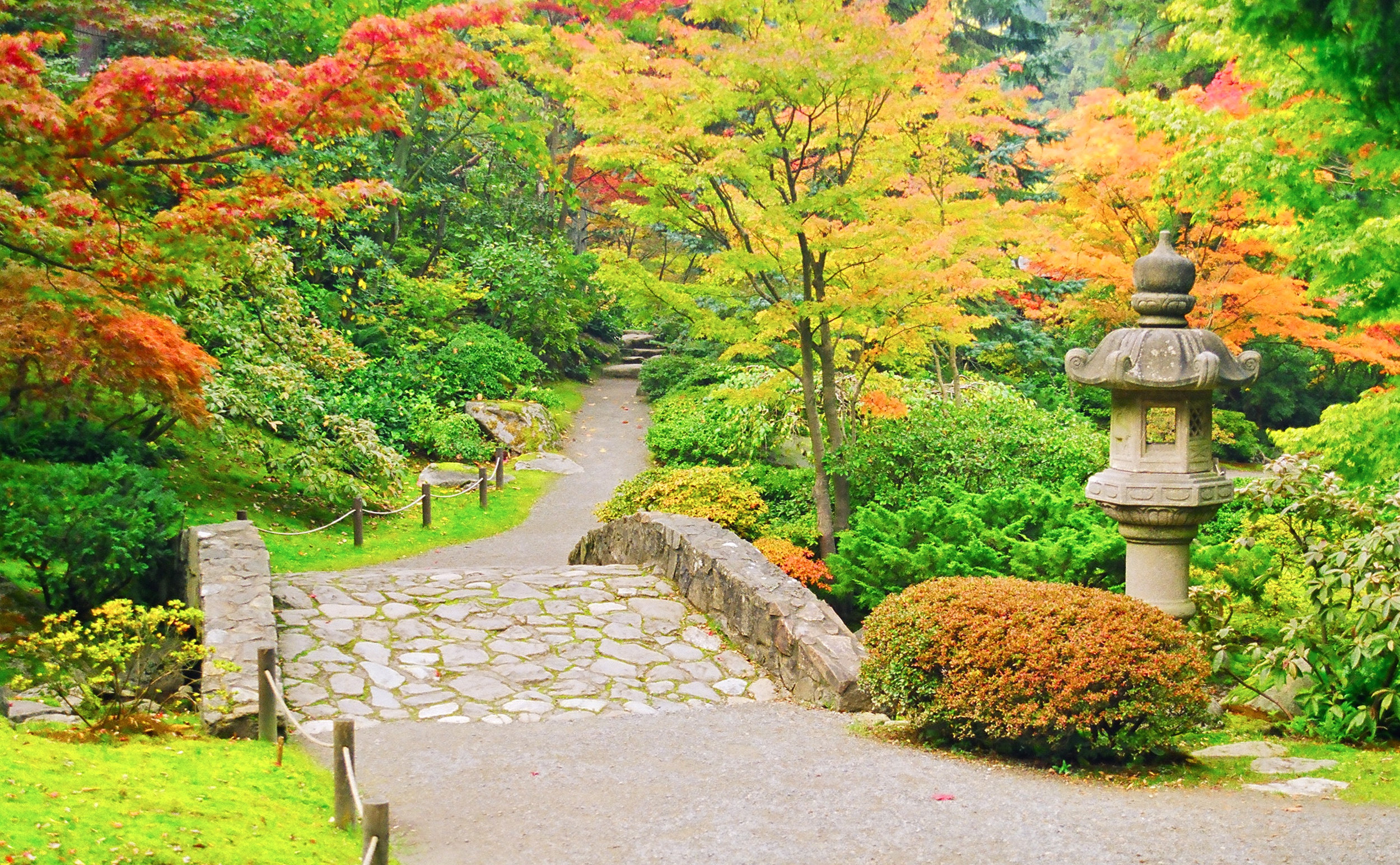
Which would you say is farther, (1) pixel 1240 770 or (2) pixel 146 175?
(2) pixel 146 175

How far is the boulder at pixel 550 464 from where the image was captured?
19.5 m

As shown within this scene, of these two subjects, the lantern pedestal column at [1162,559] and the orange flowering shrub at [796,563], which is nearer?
the lantern pedestal column at [1162,559]

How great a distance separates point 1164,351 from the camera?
7527 mm

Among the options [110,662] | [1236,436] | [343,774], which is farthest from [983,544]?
[1236,436]

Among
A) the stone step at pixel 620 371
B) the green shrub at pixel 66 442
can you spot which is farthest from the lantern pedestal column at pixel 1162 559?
the stone step at pixel 620 371

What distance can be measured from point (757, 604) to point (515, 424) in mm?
12797

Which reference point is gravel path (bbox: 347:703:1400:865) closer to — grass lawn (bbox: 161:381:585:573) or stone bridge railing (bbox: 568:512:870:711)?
stone bridge railing (bbox: 568:512:870:711)

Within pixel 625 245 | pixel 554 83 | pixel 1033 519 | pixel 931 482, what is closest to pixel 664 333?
pixel 625 245

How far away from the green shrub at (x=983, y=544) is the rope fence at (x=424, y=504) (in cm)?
660

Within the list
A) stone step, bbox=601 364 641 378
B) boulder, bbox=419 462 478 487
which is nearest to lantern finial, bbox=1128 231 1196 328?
boulder, bbox=419 462 478 487

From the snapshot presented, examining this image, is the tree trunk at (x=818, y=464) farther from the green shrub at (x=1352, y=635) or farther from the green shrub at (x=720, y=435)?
the green shrub at (x=1352, y=635)

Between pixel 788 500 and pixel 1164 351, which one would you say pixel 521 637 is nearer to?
pixel 1164 351

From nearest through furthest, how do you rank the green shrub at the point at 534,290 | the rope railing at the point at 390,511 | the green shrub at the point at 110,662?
the green shrub at the point at 110,662
the rope railing at the point at 390,511
the green shrub at the point at 534,290

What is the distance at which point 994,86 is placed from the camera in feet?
54.9
